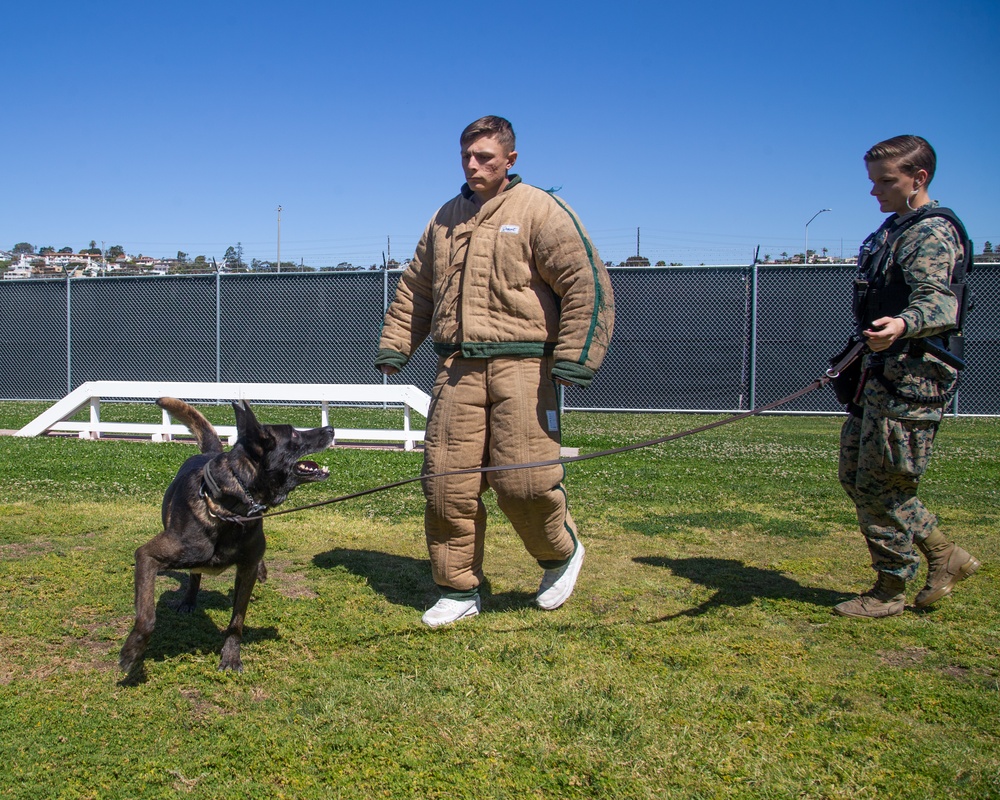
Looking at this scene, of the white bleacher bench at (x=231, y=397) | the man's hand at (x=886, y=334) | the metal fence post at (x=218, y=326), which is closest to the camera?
the man's hand at (x=886, y=334)

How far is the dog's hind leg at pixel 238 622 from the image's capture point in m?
3.39

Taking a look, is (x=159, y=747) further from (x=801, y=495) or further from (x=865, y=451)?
(x=801, y=495)

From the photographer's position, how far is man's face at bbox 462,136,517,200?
12.9 feet

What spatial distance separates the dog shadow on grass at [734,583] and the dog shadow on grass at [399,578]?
0.82 meters

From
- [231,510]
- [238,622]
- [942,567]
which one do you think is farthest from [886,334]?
[238,622]

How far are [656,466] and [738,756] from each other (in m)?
6.23

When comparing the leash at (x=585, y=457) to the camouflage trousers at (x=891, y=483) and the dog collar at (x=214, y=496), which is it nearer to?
the dog collar at (x=214, y=496)

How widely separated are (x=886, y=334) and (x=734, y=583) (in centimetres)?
166

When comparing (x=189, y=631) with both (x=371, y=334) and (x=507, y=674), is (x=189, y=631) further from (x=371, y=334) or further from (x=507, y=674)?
(x=371, y=334)

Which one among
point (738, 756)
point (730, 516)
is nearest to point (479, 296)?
point (738, 756)

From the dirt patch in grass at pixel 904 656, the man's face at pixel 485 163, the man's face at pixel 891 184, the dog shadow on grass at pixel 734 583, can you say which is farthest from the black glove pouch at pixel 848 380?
the man's face at pixel 485 163

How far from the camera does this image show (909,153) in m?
3.92

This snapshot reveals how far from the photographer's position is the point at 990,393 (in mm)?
13984

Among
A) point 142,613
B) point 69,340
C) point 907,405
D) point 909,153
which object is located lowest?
point 142,613
